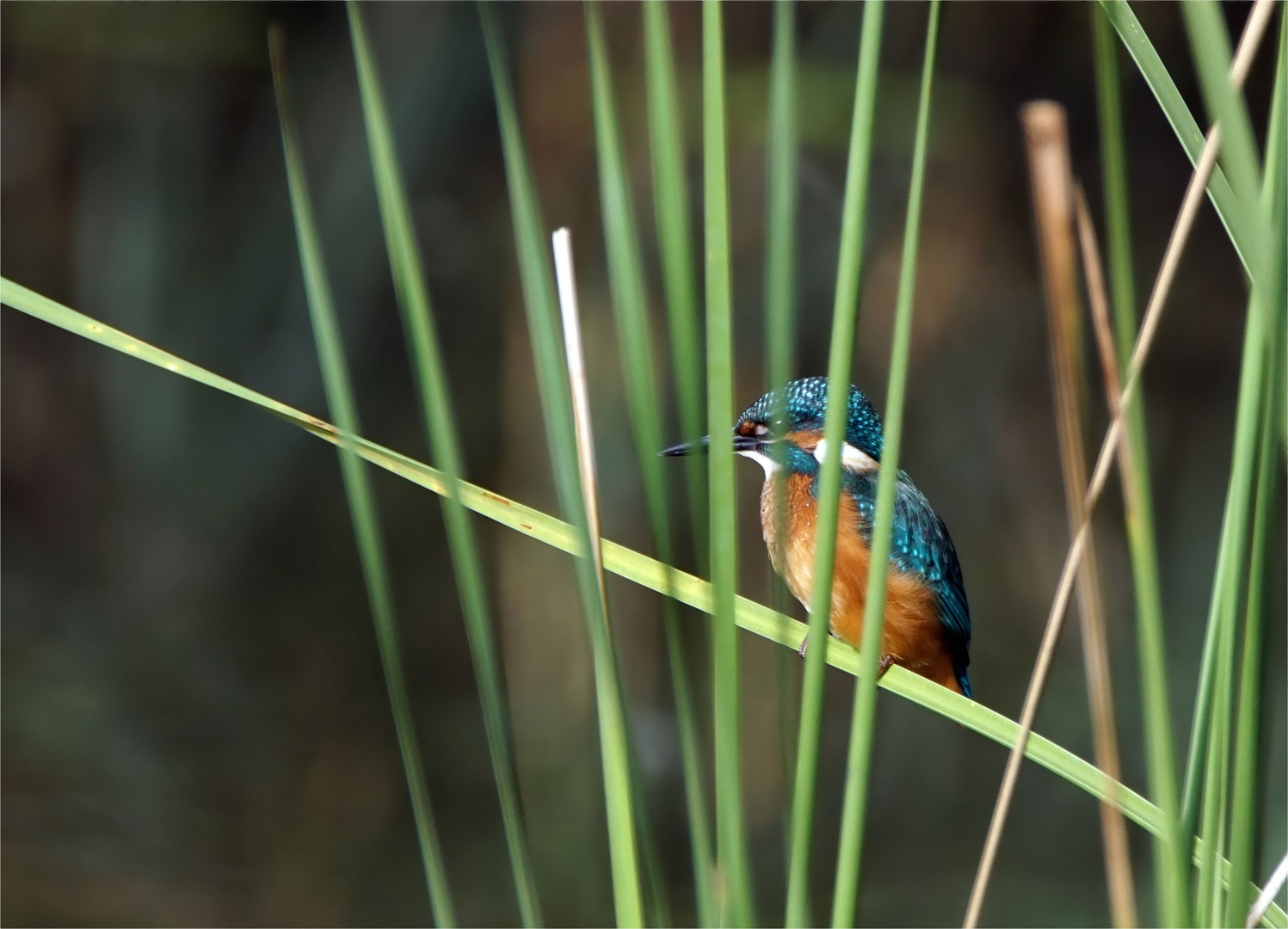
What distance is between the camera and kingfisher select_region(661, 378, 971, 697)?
138 centimetres

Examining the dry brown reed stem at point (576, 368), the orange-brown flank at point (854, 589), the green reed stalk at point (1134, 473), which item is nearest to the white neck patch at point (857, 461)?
the orange-brown flank at point (854, 589)

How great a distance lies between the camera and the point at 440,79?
8.30 feet

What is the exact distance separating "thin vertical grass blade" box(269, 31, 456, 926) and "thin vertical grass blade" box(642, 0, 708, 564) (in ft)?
0.65

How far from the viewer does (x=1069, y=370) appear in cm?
54

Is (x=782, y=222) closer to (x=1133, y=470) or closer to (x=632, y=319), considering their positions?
(x=632, y=319)

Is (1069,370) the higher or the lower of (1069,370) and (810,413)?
the higher

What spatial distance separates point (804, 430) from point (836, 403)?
2.85 ft

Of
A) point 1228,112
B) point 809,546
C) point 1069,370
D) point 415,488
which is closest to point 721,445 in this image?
point 1069,370

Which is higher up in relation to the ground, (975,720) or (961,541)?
(975,720)

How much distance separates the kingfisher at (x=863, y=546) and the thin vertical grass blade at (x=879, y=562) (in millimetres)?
727

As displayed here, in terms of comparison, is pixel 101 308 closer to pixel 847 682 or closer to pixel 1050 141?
pixel 847 682

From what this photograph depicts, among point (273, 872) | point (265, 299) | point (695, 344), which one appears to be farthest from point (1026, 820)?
point (695, 344)

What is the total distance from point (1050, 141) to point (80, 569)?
272 cm

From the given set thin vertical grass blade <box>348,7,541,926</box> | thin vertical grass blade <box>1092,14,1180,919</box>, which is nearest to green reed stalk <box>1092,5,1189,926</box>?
thin vertical grass blade <box>1092,14,1180,919</box>
